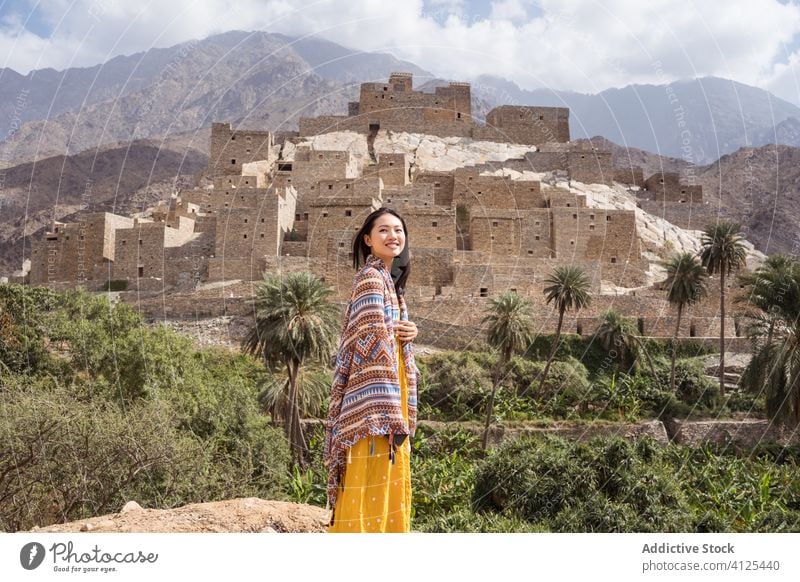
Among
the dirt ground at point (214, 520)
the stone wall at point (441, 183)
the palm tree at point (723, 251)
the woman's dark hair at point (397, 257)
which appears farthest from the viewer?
the stone wall at point (441, 183)

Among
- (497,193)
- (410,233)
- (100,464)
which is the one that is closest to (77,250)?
(410,233)

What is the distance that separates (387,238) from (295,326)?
1335cm

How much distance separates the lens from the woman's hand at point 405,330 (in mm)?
6836

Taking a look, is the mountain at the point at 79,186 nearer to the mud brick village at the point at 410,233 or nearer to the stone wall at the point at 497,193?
the mud brick village at the point at 410,233

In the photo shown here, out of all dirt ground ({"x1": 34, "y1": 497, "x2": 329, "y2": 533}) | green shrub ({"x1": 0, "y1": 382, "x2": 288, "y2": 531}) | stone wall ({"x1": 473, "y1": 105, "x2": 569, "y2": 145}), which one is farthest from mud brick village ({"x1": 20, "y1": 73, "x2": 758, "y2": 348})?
dirt ground ({"x1": 34, "y1": 497, "x2": 329, "y2": 533})

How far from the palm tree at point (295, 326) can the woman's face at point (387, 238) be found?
13.0m

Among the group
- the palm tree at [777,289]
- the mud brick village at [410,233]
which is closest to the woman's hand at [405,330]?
the palm tree at [777,289]

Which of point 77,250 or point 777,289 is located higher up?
point 77,250

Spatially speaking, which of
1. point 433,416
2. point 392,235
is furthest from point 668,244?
point 392,235

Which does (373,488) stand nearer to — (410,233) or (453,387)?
(453,387)

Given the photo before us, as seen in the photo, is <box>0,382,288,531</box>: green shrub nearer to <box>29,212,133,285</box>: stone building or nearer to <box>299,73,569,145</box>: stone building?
<box>29,212,133,285</box>: stone building

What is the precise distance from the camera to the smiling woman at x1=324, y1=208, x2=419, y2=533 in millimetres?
6633

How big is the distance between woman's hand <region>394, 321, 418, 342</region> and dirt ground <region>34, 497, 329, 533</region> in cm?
330

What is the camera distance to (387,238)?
7012 millimetres
